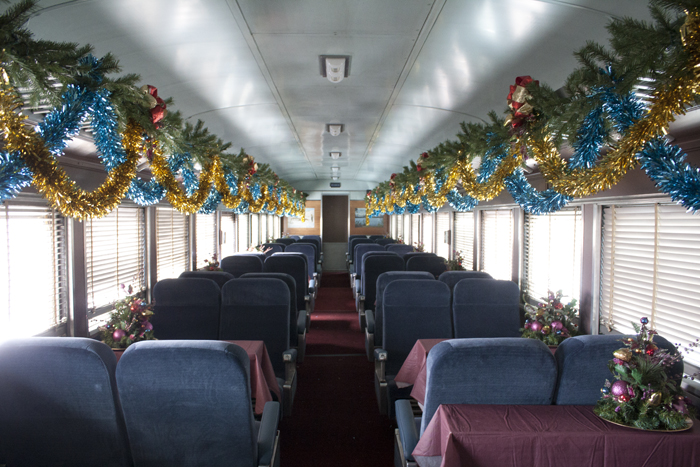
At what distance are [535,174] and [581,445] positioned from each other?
146 inches

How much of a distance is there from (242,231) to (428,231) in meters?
5.38

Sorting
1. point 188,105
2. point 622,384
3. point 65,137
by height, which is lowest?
point 622,384

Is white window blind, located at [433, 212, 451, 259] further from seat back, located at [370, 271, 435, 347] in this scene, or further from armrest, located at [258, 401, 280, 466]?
armrest, located at [258, 401, 280, 466]

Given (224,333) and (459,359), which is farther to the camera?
(224,333)

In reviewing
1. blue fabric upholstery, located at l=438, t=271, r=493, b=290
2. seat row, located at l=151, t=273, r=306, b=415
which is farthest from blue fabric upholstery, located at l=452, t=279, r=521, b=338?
seat row, located at l=151, t=273, r=306, b=415

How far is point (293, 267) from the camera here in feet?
21.5

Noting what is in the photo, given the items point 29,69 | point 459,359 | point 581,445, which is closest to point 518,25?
point 459,359

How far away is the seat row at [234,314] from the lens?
12.8 ft

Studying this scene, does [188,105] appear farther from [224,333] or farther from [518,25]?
[518,25]

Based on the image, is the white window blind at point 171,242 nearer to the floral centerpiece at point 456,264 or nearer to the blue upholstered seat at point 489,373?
the floral centerpiece at point 456,264

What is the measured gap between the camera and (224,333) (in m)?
3.93

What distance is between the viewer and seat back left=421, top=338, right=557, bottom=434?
6.58 feet

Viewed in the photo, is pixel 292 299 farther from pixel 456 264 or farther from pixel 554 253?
pixel 456 264

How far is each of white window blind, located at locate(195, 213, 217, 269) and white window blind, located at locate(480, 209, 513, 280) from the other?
5107 mm
